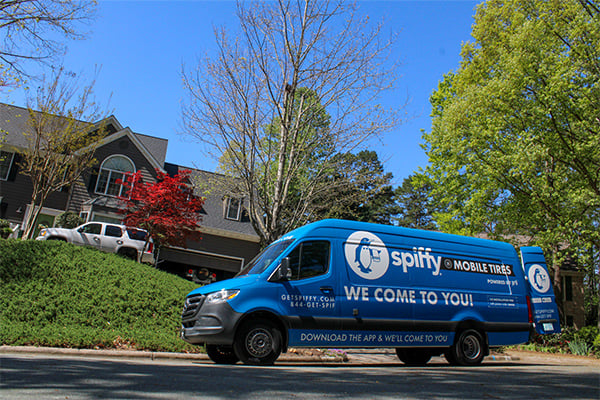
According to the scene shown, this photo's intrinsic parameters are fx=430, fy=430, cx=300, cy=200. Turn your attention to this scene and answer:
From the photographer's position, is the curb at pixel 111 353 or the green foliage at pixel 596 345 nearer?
the curb at pixel 111 353

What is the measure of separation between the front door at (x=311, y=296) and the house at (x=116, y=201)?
15.5 metres

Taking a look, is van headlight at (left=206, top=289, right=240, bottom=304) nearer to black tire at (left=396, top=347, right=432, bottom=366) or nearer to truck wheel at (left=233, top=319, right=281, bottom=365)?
truck wheel at (left=233, top=319, right=281, bottom=365)

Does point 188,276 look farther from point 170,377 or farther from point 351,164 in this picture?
point 170,377

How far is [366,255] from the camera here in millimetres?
8664

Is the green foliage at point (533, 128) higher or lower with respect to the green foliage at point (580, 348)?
higher

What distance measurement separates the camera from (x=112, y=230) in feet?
65.9

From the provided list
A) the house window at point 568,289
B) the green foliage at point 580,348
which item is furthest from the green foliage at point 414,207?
the green foliage at point 580,348

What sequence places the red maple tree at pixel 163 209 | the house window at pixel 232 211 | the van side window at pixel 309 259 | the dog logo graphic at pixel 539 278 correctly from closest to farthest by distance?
the van side window at pixel 309 259
the dog logo graphic at pixel 539 278
the red maple tree at pixel 163 209
the house window at pixel 232 211

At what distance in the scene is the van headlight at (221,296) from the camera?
24.9 ft

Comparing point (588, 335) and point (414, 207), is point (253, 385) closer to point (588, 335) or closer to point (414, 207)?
point (588, 335)

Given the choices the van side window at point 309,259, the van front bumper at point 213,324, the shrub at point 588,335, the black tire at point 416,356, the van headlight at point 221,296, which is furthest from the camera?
the shrub at point 588,335

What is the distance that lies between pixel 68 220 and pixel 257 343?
18407 mm

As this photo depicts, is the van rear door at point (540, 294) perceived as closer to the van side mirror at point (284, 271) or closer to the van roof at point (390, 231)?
the van roof at point (390, 231)

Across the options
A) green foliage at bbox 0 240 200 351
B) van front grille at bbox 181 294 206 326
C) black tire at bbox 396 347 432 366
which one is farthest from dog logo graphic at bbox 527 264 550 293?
green foliage at bbox 0 240 200 351
